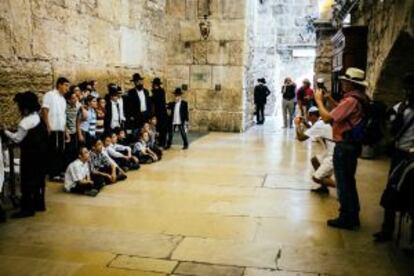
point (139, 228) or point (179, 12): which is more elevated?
point (179, 12)

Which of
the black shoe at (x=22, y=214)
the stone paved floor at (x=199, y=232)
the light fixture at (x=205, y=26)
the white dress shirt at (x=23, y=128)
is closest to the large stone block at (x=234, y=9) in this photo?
the light fixture at (x=205, y=26)

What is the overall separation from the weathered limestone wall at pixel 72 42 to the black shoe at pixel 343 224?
3959 mm

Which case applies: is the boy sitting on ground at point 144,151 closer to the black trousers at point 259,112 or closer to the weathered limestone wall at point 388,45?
the weathered limestone wall at point 388,45

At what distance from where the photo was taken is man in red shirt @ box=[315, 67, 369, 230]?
3.83 m

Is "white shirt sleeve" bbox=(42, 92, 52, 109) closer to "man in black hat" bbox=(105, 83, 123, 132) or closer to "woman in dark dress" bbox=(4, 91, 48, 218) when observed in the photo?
"woman in dark dress" bbox=(4, 91, 48, 218)

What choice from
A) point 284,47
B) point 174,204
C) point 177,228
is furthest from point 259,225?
point 284,47

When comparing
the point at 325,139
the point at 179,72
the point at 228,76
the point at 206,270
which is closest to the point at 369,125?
the point at 325,139

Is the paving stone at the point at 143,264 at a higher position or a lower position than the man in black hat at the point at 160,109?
lower

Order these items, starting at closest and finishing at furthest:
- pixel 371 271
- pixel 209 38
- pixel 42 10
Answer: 1. pixel 371 271
2. pixel 42 10
3. pixel 209 38

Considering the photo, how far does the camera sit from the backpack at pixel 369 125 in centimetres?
379

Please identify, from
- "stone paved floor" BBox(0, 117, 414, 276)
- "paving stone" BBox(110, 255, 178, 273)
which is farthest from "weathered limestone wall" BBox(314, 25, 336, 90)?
"paving stone" BBox(110, 255, 178, 273)

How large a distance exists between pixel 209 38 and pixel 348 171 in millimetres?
7449

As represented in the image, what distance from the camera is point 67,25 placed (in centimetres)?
663

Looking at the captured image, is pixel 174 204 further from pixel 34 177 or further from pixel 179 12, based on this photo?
pixel 179 12
